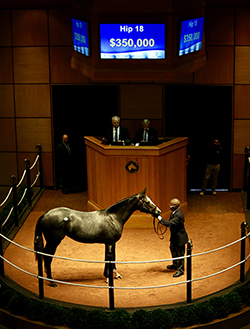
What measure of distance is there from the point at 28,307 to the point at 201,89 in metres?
7.37

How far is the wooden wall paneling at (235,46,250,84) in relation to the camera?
14.2 meters

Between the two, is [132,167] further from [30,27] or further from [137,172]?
[30,27]

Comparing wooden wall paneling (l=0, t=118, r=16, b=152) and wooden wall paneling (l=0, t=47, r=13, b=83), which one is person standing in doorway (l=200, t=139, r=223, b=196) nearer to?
wooden wall paneling (l=0, t=118, r=16, b=152)

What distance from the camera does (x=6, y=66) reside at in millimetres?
14844

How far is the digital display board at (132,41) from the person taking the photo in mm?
12094

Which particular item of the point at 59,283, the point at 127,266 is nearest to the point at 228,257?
the point at 127,266

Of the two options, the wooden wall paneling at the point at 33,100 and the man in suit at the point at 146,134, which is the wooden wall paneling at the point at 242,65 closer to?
the man in suit at the point at 146,134

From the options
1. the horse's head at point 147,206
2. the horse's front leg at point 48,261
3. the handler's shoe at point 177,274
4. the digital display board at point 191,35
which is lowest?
the handler's shoe at point 177,274

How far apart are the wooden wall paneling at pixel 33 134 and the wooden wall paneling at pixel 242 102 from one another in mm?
4702

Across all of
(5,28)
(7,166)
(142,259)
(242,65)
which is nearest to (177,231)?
(142,259)

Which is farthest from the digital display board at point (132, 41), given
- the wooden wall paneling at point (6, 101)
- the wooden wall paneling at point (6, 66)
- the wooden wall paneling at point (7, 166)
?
the wooden wall paneling at point (7, 166)

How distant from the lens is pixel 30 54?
14719 millimetres

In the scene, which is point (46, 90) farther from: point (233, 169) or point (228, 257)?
point (228, 257)

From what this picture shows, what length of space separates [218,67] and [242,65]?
22.6 inches
